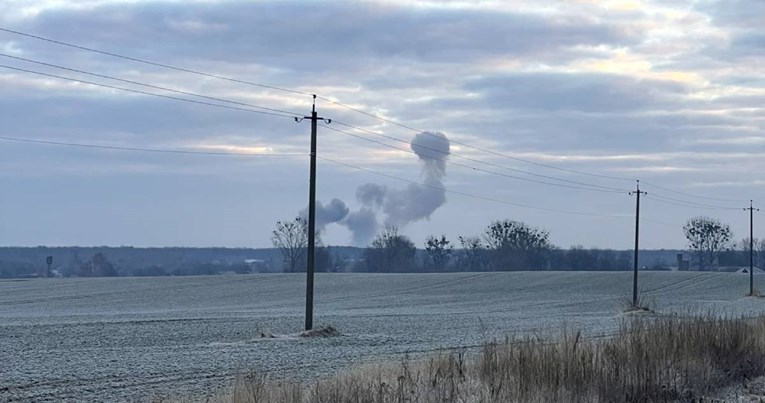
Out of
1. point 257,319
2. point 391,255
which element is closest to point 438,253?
point 391,255

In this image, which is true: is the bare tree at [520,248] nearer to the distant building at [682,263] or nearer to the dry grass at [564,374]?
the distant building at [682,263]

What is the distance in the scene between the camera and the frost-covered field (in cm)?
2336

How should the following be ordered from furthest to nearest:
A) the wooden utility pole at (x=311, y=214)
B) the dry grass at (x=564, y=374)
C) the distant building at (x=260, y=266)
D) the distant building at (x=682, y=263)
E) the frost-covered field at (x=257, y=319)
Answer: the distant building at (x=260, y=266) → the distant building at (x=682, y=263) → the wooden utility pole at (x=311, y=214) → the frost-covered field at (x=257, y=319) → the dry grass at (x=564, y=374)

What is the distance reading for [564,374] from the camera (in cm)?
1703

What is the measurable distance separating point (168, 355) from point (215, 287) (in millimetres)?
61579

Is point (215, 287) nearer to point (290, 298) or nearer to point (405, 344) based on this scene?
point (290, 298)

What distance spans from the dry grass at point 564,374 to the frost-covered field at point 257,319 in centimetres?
324

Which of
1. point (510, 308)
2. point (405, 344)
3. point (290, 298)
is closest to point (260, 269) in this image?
point (290, 298)

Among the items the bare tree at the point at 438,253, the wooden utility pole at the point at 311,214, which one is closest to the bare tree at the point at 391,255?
the bare tree at the point at 438,253

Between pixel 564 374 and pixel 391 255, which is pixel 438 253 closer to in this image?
pixel 391 255

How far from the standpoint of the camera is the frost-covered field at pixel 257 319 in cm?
2336

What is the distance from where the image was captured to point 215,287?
89.5m

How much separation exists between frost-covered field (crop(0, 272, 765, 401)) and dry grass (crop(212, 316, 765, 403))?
324 centimetres

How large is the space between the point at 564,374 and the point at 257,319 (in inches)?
1250
